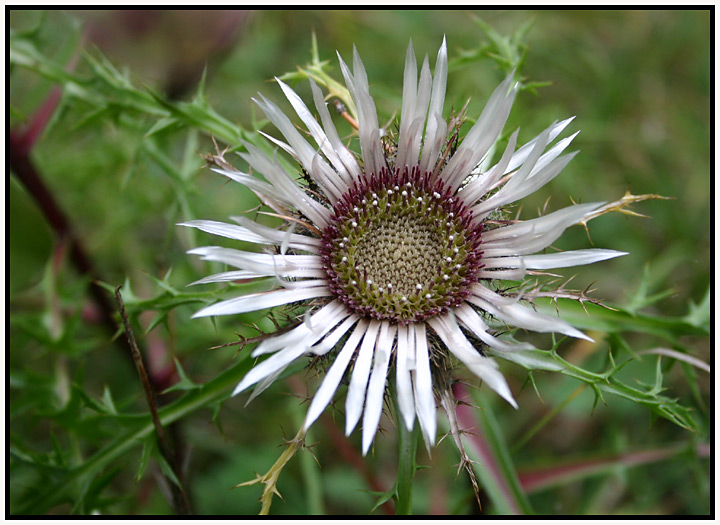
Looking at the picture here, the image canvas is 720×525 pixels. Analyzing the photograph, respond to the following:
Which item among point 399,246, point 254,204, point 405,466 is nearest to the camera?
point 405,466

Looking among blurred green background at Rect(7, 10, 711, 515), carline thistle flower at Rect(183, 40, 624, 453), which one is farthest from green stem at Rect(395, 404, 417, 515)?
blurred green background at Rect(7, 10, 711, 515)

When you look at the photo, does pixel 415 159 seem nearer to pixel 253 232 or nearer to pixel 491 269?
pixel 491 269

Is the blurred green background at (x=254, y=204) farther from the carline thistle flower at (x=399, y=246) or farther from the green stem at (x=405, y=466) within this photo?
the green stem at (x=405, y=466)

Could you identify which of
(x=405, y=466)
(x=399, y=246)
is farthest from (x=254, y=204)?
(x=405, y=466)

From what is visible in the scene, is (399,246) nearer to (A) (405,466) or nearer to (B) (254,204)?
(A) (405,466)

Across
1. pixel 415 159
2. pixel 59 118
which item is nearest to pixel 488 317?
pixel 415 159

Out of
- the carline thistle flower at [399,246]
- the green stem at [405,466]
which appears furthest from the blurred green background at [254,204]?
the green stem at [405,466]

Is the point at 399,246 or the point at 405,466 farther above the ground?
the point at 399,246
